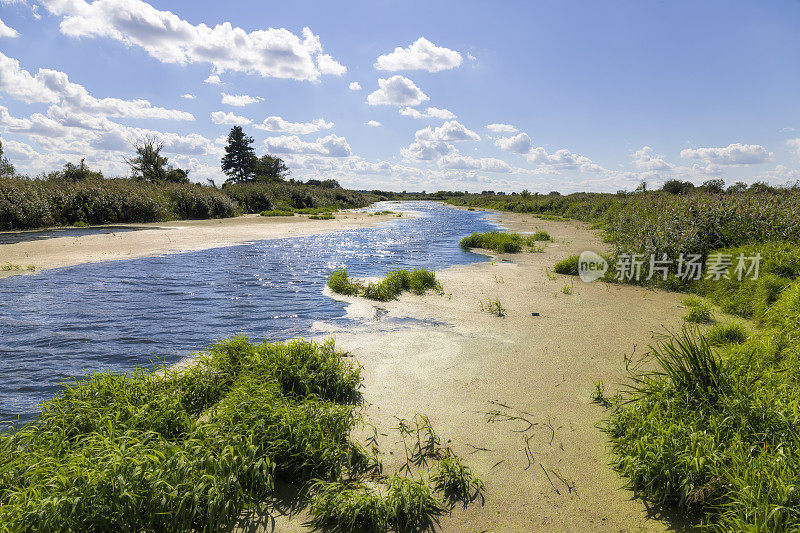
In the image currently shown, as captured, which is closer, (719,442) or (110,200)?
(719,442)

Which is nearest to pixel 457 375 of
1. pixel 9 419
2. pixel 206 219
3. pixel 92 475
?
pixel 92 475

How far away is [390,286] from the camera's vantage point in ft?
31.2

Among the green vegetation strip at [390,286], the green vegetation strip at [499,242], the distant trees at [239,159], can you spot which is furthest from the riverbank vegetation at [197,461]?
the distant trees at [239,159]

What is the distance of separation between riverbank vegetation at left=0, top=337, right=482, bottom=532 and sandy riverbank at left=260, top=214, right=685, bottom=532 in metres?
0.32

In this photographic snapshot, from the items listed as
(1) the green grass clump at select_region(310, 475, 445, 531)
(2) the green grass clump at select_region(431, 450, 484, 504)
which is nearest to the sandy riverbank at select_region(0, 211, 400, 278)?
(1) the green grass clump at select_region(310, 475, 445, 531)

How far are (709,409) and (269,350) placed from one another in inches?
184

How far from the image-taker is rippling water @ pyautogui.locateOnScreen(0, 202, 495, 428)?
532cm

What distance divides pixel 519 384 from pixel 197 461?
12.3 feet

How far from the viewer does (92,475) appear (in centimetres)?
252

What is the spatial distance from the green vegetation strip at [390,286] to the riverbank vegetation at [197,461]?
4.89m

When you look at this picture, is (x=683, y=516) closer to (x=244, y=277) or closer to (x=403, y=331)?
(x=403, y=331)

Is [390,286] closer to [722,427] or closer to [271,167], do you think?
[722,427]

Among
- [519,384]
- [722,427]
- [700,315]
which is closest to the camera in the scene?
[722,427]

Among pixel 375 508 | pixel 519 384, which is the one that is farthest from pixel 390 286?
pixel 375 508
